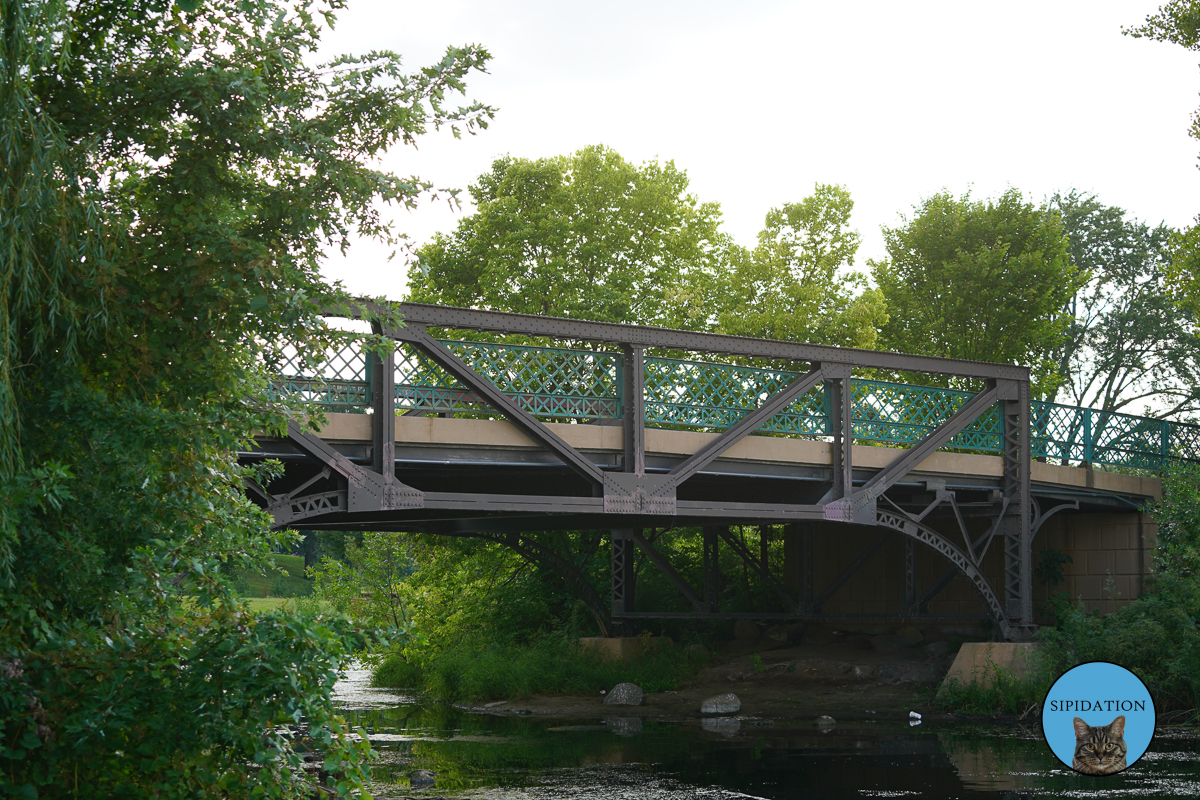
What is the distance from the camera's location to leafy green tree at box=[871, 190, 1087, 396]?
31203 millimetres

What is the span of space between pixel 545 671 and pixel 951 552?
9.13 metres

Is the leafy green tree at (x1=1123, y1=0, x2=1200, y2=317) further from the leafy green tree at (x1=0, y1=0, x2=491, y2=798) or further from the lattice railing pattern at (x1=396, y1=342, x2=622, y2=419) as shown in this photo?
the leafy green tree at (x1=0, y1=0, x2=491, y2=798)

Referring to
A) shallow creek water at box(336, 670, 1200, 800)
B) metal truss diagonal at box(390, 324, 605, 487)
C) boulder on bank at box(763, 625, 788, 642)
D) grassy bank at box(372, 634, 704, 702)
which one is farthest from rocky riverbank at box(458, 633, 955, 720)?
metal truss diagonal at box(390, 324, 605, 487)

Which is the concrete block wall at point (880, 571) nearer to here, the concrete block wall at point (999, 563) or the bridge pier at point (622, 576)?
the concrete block wall at point (999, 563)

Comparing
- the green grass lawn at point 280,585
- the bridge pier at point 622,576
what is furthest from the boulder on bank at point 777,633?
the green grass lawn at point 280,585

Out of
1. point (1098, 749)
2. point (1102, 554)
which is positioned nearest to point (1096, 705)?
point (1098, 749)

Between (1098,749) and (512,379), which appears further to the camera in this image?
(512,379)

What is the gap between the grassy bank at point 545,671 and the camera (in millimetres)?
23141

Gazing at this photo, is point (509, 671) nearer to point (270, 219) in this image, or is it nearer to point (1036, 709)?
point (1036, 709)

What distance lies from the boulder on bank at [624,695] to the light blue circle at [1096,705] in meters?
8.20

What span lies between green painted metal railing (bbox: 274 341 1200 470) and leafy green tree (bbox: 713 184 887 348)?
771 cm

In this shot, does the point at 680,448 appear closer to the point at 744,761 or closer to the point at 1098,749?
the point at 744,761

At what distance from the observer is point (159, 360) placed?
24.7ft

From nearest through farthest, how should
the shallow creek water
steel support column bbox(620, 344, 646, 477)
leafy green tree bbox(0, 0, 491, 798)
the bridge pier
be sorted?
leafy green tree bbox(0, 0, 491, 798) < the shallow creek water < steel support column bbox(620, 344, 646, 477) < the bridge pier
